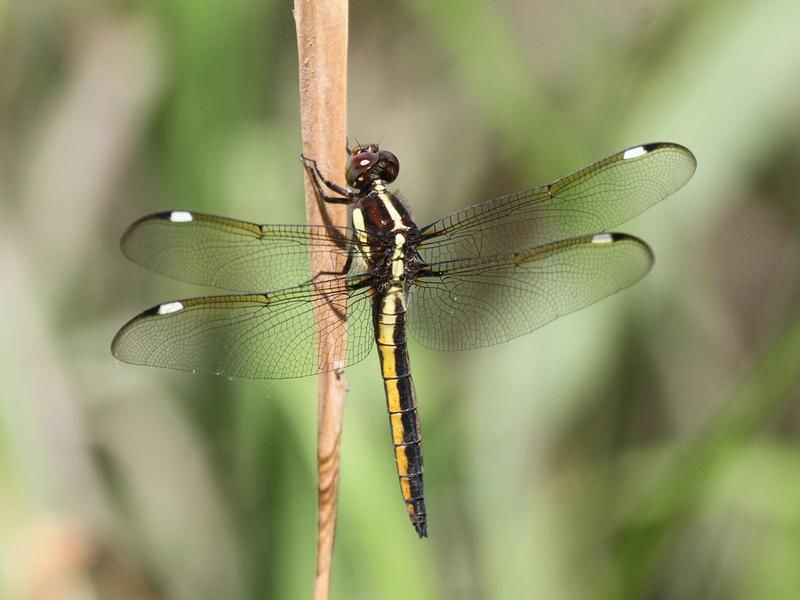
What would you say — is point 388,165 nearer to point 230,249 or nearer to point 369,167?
point 369,167

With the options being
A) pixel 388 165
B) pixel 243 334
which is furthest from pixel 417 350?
pixel 243 334

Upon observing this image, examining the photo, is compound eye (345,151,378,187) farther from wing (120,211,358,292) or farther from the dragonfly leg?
the dragonfly leg

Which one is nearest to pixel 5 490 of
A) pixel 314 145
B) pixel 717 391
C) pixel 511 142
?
pixel 314 145

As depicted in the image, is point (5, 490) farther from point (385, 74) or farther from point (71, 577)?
point (385, 74)

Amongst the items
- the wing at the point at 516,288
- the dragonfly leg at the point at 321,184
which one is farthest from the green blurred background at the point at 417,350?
the dragonfly leg at the point at 321,184

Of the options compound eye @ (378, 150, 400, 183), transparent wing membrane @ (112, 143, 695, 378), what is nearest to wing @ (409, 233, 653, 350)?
transparent wing membrane @ (112, 143, 695, 378)

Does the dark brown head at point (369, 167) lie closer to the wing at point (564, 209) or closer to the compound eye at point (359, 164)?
the compound eye at point (359, 164)
